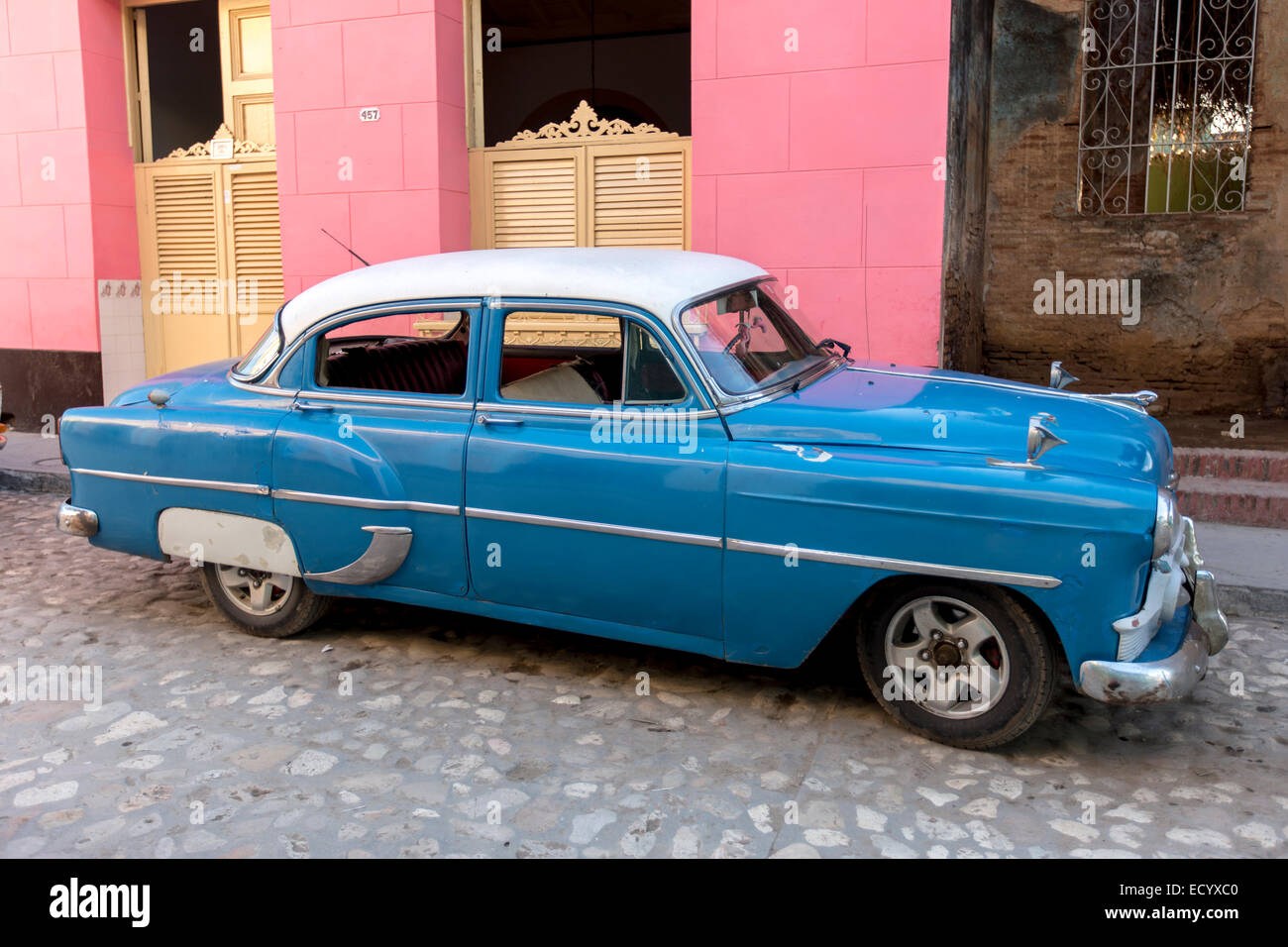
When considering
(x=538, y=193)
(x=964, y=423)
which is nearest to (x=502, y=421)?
(x=964, y=423)

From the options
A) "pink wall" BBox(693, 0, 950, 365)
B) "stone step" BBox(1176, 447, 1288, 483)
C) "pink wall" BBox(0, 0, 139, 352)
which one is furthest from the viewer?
"pink wall" BBox(0, 0, 139, 352)

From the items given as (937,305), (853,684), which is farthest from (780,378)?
(937,305)

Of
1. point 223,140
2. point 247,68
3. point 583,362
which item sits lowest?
point 583,362

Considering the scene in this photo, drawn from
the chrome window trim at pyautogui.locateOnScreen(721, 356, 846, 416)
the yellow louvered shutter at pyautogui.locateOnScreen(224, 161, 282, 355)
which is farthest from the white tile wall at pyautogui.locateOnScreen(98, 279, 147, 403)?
the chrome window trim at pyautogui.locateOnScreen(721, 356, 846, 416)

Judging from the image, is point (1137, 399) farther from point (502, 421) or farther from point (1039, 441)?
point (502, 421)

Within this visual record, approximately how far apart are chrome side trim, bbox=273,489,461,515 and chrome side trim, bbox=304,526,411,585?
0.09m

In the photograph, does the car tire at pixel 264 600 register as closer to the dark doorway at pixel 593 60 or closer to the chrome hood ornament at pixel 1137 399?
the chrome hood ornament at pixel 1137 399

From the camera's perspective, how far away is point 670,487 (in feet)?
12.9

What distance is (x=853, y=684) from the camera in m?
4.30

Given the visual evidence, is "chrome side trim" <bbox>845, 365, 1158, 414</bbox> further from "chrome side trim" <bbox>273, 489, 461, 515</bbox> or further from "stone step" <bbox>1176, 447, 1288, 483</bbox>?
"stone step" <bbox>1176, 447, 1288, 483</bbox>

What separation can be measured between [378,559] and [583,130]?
504 centimetres

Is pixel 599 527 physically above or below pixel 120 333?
below

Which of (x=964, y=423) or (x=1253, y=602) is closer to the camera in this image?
(x=964, y=423)

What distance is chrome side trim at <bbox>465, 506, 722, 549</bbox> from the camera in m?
3.90
